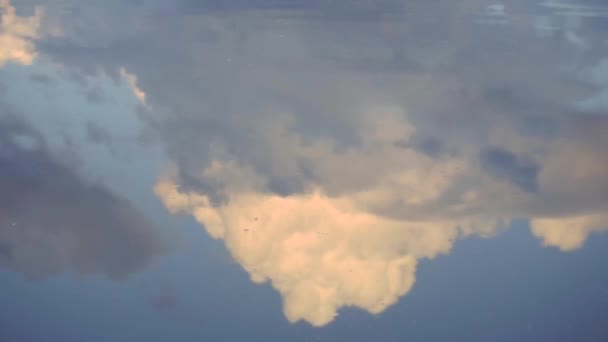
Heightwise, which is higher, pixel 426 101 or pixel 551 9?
pixel 551 9

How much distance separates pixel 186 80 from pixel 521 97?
414 centimetres

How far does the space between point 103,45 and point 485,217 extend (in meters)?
6.36

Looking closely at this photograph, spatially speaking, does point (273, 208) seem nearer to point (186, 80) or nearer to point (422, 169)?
point (422, 169)

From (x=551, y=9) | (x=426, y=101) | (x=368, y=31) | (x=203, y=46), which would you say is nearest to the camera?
(x=426, y=101)

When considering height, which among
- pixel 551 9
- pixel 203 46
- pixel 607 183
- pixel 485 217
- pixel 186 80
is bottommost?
pixel 485 217

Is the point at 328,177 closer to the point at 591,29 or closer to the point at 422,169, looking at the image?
the point at 422,169

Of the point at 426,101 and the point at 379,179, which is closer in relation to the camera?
the point at 379,179

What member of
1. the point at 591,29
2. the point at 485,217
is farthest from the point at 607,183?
the point at 591,29

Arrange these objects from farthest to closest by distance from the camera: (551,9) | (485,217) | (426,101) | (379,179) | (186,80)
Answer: (551,9) → (186,80) → (426,101) → (379,179) → (485,217)

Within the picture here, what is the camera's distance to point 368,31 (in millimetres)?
9461

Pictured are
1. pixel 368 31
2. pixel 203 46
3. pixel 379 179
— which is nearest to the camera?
pixel 379 179

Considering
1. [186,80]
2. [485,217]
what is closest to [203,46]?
[186,80]

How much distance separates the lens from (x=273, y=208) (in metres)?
5.19

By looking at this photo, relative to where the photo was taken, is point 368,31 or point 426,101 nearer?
point 426,101
